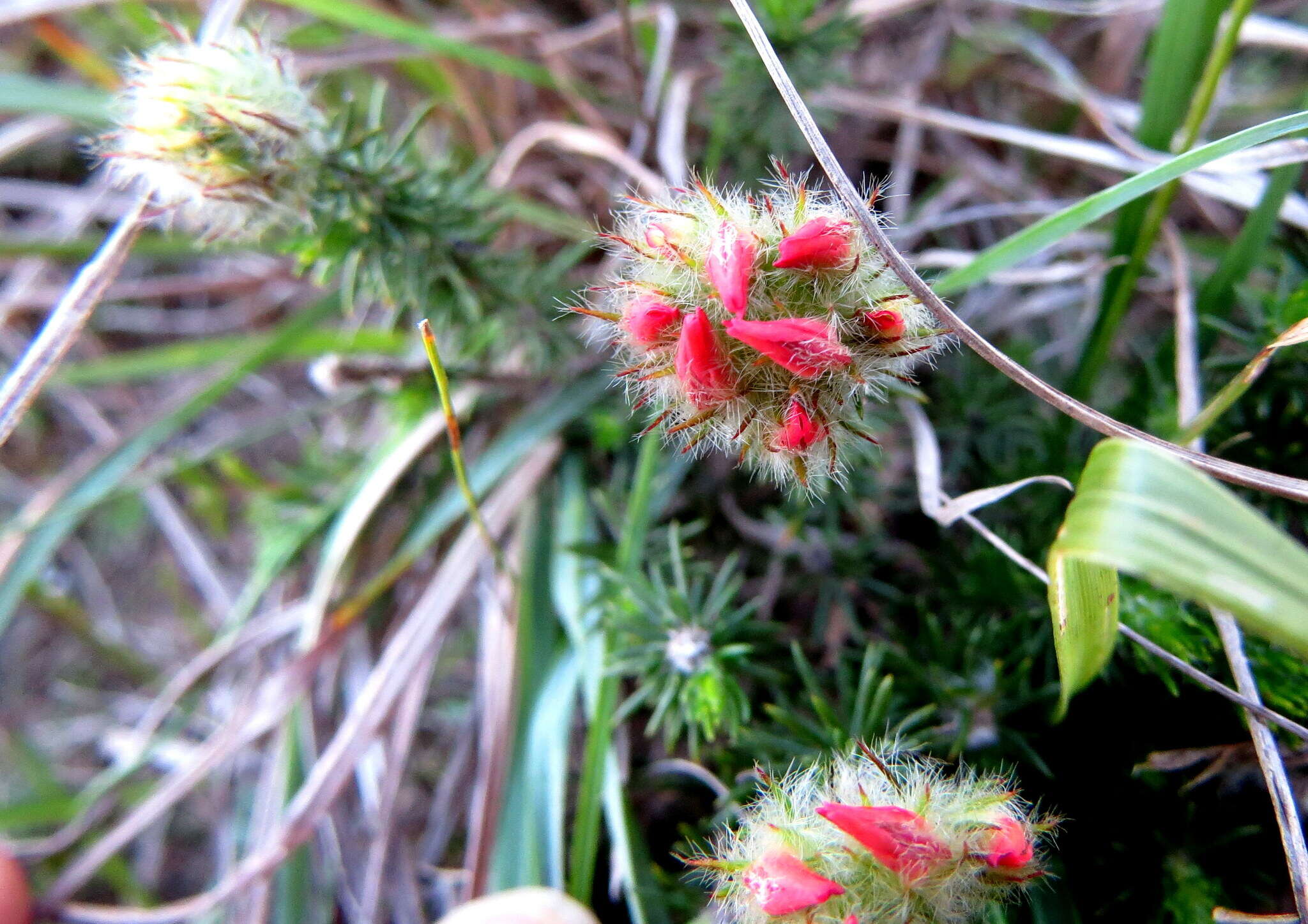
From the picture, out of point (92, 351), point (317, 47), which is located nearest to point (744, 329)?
point (317, 47)

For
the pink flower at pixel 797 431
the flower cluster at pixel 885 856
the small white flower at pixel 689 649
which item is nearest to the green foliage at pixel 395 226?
the small white flower at pixel 689 649

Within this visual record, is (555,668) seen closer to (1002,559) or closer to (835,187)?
(1002,559)

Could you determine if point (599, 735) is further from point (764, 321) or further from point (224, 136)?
point (224, 136)

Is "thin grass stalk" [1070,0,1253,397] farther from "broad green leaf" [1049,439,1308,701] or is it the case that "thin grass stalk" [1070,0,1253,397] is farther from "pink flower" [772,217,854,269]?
"pink flower" [772,217,854,269]

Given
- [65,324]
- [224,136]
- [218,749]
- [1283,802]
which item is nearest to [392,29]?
[224,136]

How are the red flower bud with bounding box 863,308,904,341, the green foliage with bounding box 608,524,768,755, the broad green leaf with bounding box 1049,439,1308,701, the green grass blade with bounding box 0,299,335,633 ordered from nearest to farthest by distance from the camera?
1. the broad green leaf with bounding box 1049,439,1308,701
2. the red flower bud with bounding box 863,308,904,341
3. the green foliage with bounding box 608,524,768,755
4. the green grass blade with bounding box 0,299,335,633

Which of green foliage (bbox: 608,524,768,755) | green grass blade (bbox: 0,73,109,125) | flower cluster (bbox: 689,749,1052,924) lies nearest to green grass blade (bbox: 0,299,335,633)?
green grass blade (bbox: 0,73,109,125)
